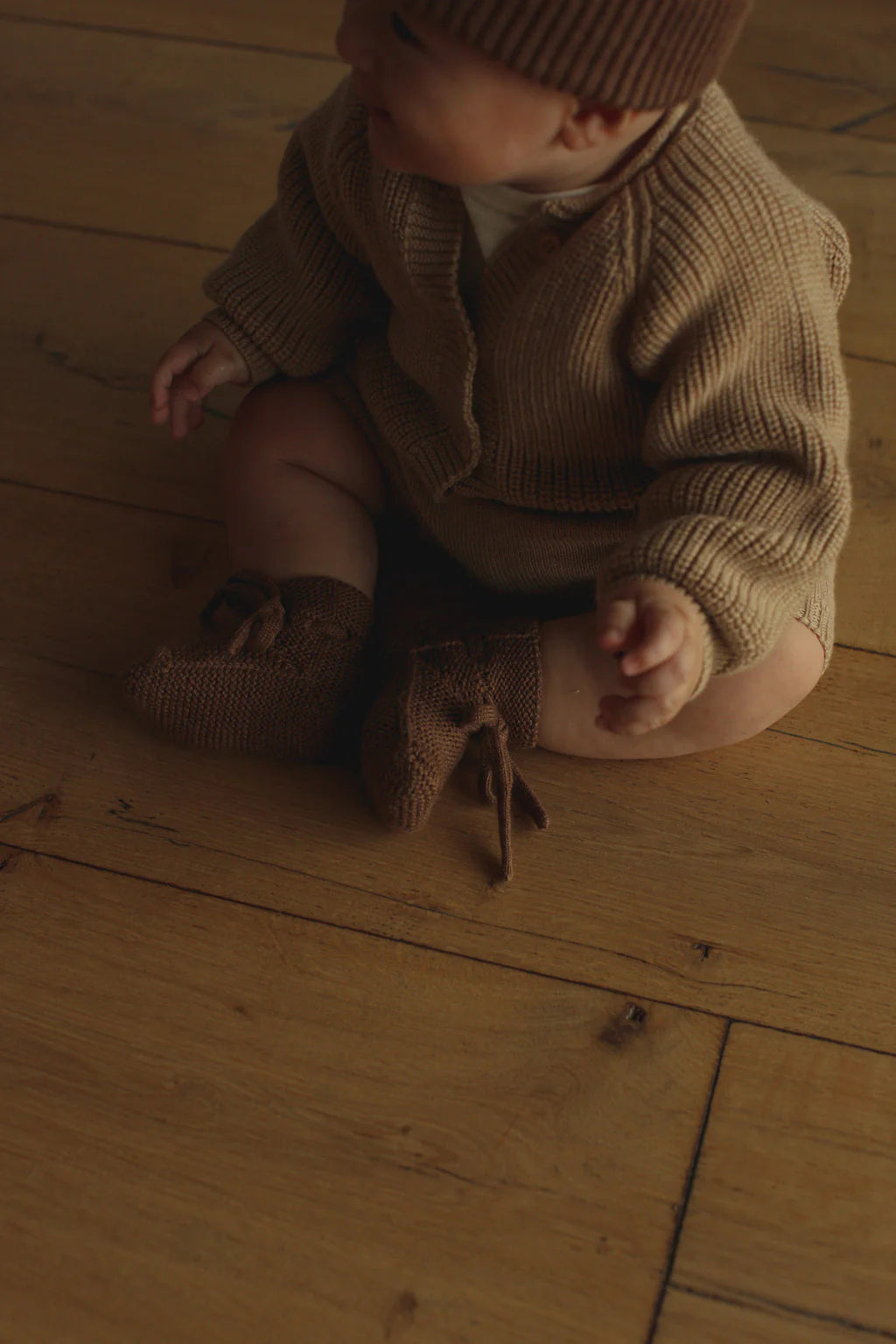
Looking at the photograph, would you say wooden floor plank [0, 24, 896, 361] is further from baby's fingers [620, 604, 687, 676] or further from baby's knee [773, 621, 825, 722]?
baby's fingers [620, 604, 687, 676]

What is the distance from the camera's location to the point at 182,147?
126cm

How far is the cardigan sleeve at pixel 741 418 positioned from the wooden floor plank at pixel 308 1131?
0.23m

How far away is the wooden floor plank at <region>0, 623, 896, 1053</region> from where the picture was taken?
29.5 inches

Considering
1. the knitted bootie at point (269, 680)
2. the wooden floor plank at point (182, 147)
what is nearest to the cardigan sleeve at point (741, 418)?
the knitted bootie at point (269, 680)

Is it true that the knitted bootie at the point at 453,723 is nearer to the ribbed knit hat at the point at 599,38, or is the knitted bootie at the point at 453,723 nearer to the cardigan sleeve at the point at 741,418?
the cardigan sleeve at the point at 741,418

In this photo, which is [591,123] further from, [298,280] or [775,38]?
[775,38]

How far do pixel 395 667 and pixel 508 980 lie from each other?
0.66 ft

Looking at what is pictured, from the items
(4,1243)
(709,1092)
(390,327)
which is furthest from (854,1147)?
(390,327)

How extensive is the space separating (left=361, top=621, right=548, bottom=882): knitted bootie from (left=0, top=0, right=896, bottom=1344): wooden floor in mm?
31

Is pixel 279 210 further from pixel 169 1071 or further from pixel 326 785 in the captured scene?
pixel 169 1071

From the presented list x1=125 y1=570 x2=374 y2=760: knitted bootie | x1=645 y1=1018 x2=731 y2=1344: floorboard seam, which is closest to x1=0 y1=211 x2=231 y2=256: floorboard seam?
x1=125 y1=570 x2=374 y2=760: knitted bootie

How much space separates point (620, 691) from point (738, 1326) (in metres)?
0.34

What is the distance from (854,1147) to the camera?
0.69m

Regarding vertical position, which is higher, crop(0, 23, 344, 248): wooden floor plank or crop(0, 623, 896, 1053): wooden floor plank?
crop(0, 23, 344, 248): wooden floor plank
